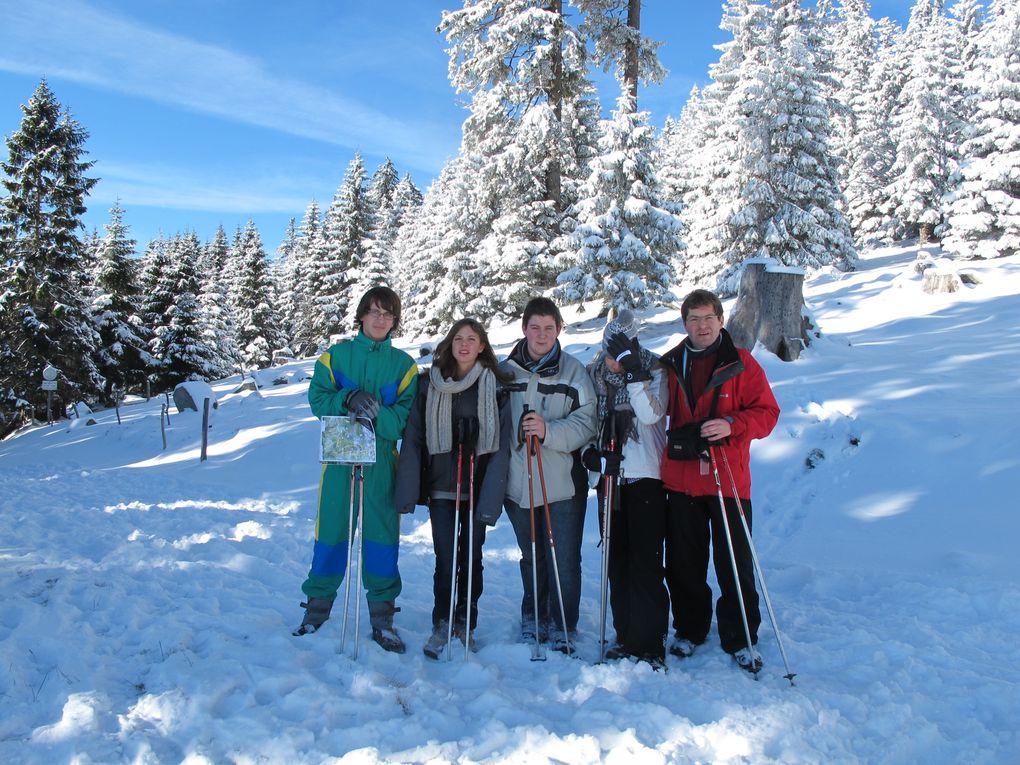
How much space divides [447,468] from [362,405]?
66cm

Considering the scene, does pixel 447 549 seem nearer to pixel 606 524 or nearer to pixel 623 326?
pixel 606 524

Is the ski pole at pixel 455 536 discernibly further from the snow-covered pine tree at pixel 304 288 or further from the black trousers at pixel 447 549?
the snow-covered pine tree at pixel 304 288

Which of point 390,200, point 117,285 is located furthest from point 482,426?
point 390,200

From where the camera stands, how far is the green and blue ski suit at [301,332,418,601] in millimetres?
4148

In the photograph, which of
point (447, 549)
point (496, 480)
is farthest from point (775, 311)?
point (447, 549)

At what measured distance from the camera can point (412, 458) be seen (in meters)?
4.14

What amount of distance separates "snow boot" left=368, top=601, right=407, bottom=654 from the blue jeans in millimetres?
845

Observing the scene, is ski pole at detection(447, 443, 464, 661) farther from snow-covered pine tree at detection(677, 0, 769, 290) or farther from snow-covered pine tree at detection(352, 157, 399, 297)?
snow-covered pine tree at detection(352, 157, 399, 297)

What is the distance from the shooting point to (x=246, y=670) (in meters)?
3.47

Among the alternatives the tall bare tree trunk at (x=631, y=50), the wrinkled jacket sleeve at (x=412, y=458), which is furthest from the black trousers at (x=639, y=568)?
the tall bare tree trunk at (x=631, y=50)

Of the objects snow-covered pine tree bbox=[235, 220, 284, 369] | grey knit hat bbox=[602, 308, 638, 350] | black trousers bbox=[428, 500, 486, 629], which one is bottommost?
black trousers bbox=[428, 500, 486, 629]

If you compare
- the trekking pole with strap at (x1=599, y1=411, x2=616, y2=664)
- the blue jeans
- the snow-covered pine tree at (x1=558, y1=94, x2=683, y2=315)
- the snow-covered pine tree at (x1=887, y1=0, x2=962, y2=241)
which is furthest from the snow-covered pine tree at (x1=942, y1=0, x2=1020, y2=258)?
the blue jeans

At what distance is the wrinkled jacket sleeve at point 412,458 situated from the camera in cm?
409

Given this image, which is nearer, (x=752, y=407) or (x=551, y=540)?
(x=752, y=407)
